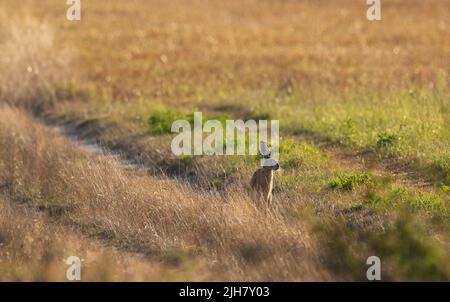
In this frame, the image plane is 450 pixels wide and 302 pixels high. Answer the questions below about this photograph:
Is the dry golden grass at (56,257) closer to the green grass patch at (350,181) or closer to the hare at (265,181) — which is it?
the hare at (265,181)

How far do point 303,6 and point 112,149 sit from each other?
3116 centimetres

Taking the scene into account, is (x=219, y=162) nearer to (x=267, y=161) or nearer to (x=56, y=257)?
(x=267, y=161)

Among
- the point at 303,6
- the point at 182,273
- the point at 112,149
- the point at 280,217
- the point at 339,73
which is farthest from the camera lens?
the point at 303,6

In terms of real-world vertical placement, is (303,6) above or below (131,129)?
above

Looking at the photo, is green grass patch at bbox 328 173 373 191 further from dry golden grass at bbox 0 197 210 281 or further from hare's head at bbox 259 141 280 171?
dry golden grass at bbox 0 197 210 281

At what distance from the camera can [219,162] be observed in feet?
42.9

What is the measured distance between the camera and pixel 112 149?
50.8ft

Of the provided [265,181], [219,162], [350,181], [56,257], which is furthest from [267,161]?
[219,162]

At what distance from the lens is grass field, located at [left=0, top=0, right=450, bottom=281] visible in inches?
336

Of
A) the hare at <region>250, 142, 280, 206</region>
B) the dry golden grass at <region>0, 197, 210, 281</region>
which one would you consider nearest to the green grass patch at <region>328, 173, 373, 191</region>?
the hare at <region>250, 142, 280, 206</region>

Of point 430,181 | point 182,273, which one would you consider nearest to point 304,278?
point 182,273

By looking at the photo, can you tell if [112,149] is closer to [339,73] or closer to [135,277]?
[135,277]

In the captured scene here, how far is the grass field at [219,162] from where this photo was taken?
855 cm

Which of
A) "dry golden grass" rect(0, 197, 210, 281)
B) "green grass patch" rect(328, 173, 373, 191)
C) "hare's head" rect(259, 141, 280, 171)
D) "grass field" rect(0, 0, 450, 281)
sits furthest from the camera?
"green grass patch" rect(328, 173, 373, 191)
